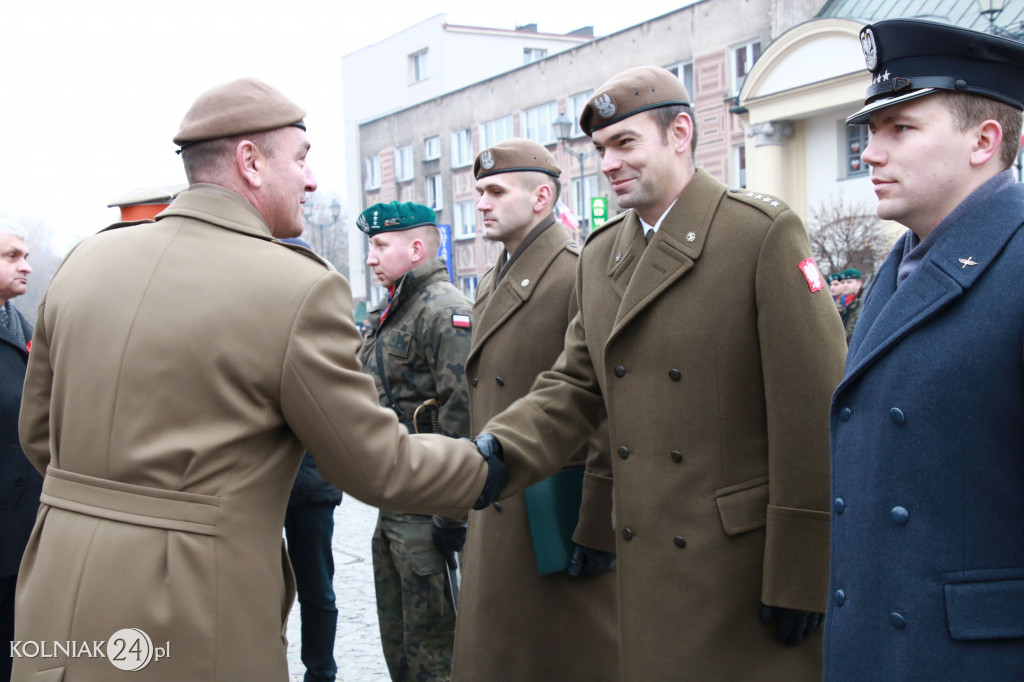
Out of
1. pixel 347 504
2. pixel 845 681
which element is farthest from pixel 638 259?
pixel 347 504

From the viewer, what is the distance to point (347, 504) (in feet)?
31.8

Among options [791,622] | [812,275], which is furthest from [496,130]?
[791,622]

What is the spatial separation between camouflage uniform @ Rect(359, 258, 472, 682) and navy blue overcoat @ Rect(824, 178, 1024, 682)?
2404 millimetres

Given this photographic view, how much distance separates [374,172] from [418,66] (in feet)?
18.8

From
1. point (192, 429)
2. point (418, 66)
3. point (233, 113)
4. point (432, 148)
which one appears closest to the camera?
point (192, 429)

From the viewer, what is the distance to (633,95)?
3.06m

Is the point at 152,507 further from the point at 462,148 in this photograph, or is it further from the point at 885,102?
the point at 462,148

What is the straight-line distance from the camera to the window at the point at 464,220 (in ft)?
125

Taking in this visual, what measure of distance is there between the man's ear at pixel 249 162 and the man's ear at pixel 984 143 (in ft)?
5.63

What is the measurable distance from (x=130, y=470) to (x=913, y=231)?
6.09ft

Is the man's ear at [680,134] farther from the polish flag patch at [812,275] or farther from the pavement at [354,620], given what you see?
the pavement at [354,620]

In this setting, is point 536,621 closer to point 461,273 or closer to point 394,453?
point 394,453

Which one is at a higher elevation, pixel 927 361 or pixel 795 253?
pixel 795 253

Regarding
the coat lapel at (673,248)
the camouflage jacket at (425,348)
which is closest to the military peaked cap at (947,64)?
the coat lapel at (673,248)
